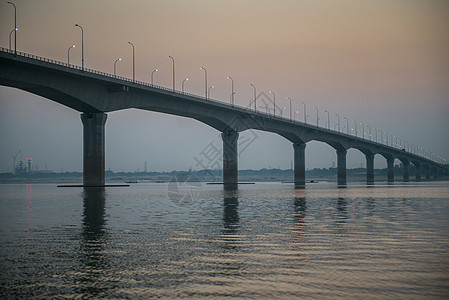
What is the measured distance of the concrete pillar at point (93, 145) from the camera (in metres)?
75.1

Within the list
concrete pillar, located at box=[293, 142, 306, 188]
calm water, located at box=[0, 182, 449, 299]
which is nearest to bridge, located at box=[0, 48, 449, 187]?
concrete pillar, located at box=[293, 142, 306, 188]


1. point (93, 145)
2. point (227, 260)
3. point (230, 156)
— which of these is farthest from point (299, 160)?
point (227, 260)

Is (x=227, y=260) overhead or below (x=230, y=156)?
below

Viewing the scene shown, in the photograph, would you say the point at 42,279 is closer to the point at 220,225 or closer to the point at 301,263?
the point at 301,263

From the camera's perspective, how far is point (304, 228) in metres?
19.7

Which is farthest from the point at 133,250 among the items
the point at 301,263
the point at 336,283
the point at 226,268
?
the point at 336,283

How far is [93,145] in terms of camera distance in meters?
75.9

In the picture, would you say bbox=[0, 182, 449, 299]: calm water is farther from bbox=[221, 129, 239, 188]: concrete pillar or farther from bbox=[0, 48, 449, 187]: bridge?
bbox=[221, 129, 239, 188]: concrete pillar

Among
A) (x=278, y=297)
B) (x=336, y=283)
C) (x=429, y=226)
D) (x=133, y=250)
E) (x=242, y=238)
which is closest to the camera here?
(x=278, y=297)

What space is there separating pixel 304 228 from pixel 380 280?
384 inches

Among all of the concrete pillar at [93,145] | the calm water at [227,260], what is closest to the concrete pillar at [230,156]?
the concrete pillar at [93,145]

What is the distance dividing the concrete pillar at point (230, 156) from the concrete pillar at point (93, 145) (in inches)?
1454

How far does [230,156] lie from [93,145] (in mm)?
39663

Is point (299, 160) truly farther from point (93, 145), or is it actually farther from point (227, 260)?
point (227, 260)
